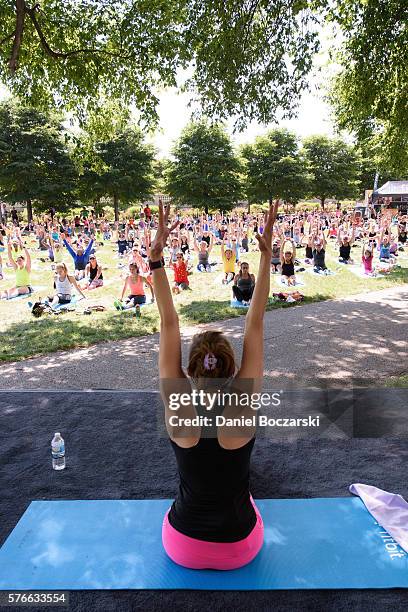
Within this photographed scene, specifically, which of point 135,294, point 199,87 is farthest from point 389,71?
point 135,294

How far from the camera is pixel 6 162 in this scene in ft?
125

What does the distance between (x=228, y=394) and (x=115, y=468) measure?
2349mm

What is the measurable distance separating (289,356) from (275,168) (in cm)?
4444

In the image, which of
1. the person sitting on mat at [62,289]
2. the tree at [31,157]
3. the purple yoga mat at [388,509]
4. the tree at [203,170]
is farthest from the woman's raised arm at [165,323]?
the tree at [203,170]

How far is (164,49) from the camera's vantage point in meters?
8.55

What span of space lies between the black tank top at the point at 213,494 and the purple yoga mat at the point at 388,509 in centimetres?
118

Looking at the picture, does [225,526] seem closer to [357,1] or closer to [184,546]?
[184,546]

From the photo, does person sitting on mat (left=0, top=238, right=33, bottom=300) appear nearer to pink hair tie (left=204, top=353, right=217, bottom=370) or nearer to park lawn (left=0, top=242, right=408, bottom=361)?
park lawn (left=0, top=242, right=408, bottom=361)

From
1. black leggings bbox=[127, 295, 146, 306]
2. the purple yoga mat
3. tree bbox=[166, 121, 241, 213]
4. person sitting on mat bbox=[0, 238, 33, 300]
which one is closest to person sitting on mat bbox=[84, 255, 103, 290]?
person sitting on mat bbox=[0, 238, 33, 300]

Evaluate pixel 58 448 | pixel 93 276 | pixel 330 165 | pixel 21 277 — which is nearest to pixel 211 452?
pixel 58 448

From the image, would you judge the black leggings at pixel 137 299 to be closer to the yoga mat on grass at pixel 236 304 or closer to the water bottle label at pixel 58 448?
the yoga mat on grass at pixel 236 304

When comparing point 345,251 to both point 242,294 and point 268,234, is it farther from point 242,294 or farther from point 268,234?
point 268,234

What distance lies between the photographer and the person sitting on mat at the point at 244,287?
11148mm

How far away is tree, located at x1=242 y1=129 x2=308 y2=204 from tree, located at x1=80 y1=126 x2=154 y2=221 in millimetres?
11568
